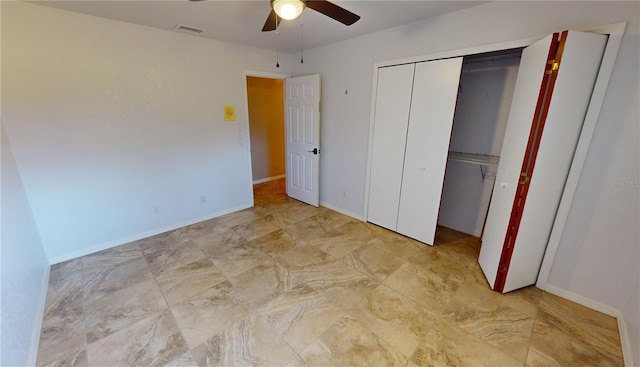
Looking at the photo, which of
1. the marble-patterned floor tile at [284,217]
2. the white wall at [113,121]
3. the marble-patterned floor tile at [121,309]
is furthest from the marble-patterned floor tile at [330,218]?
the marble-patterned floor tile at [121,309]

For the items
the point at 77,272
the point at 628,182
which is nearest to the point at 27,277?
the point at 77,272

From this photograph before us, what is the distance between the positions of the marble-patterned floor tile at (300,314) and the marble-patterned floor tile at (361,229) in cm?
117

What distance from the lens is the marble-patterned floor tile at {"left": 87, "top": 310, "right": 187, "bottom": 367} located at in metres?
1.56

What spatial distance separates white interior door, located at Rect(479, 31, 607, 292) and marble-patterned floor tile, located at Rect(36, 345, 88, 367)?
3.12 meters

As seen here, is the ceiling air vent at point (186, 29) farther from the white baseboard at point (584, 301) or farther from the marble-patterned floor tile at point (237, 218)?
the white baseboard at point (584, 301)

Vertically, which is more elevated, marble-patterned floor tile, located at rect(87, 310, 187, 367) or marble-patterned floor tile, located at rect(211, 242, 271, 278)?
marble-patterned floor tile, located at rect(211, 242, 271, 278)

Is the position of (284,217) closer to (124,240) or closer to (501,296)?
(124,240)

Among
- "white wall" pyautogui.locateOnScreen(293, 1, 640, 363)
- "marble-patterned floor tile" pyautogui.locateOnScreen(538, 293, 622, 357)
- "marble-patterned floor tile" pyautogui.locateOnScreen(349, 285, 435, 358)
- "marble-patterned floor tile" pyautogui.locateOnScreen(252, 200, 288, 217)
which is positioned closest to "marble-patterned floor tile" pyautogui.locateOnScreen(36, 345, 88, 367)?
"marble-patterned floor tile" pyautogui.locateOnScreen(349, 285, 435, 358)

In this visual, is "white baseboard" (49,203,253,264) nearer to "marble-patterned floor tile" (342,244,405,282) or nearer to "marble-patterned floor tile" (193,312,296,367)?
"marble-patterned floor tile" (193,312,296,367)

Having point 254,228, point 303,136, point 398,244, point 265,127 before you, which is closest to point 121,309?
point 254,228

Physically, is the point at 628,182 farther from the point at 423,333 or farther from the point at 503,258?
the point at 423,333

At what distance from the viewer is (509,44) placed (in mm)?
2127

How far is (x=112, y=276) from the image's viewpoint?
2.35 m

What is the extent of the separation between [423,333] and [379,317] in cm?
32
